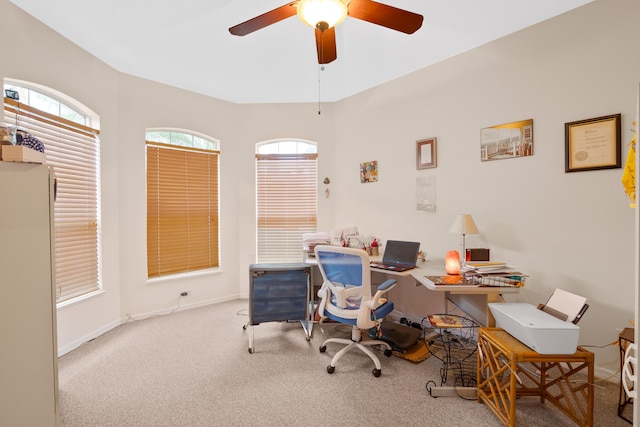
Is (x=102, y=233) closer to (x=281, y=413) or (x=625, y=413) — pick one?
(x=281, y=413)

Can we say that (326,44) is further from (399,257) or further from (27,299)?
(27,299)

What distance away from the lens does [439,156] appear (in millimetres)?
3004

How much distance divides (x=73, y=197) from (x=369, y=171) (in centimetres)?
317

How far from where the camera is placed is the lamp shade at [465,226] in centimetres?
249

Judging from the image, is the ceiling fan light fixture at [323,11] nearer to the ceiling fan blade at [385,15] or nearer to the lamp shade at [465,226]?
the ceiling fan blade at [385,15]

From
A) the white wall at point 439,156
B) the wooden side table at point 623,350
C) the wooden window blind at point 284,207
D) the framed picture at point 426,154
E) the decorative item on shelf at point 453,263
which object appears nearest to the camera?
the wooden side table at point 623,350

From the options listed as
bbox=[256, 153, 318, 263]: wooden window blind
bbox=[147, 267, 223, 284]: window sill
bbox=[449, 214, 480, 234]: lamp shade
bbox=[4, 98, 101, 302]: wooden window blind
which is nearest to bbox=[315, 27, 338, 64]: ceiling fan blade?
bbox=[449, 214, 480, 234]: lamp shade

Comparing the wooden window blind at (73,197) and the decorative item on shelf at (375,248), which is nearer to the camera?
the wooden window blind at (73,197)

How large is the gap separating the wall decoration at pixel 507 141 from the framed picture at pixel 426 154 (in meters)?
0.46

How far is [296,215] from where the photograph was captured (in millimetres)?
4043

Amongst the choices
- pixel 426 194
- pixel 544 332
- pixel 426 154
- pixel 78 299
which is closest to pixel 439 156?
pixel 426 154

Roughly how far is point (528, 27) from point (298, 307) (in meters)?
3.27

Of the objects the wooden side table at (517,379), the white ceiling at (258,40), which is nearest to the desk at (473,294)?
the wooden side table at (517,379)

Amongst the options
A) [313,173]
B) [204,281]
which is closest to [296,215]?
[313,173]
